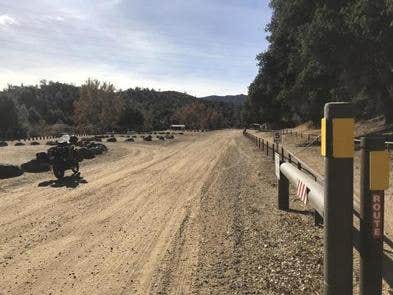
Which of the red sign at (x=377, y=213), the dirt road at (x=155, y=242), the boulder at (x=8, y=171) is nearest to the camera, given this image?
the red sign at (x=377, y=213)

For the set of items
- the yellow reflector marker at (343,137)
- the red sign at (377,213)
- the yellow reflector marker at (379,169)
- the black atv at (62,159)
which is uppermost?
the yellow reflector marker at (343,137)

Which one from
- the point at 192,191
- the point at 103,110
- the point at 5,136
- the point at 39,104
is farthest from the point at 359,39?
the point at 39,104

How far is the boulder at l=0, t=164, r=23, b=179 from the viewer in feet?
62.1

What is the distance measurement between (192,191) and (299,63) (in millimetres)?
21771

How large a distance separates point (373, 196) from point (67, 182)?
1444 centimetres

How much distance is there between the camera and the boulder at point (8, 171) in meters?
18.9

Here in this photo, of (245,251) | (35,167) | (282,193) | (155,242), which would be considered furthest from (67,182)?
(245,251)

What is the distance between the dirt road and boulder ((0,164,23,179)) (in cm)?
351

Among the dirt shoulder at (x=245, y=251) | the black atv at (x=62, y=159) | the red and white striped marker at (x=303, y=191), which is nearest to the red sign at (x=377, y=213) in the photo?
the dirt shoulder at (x=245, y=251)

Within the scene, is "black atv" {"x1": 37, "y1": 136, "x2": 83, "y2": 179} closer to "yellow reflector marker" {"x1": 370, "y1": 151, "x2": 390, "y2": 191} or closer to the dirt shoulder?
the dirt shoulder

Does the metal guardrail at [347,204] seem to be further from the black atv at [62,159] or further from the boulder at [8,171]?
the boulder at [8,171]

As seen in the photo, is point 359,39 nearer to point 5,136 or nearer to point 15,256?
point 15,256

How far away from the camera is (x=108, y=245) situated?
27.4 ft

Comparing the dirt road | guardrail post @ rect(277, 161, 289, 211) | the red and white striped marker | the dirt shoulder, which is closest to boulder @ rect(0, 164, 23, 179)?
the dirt road
